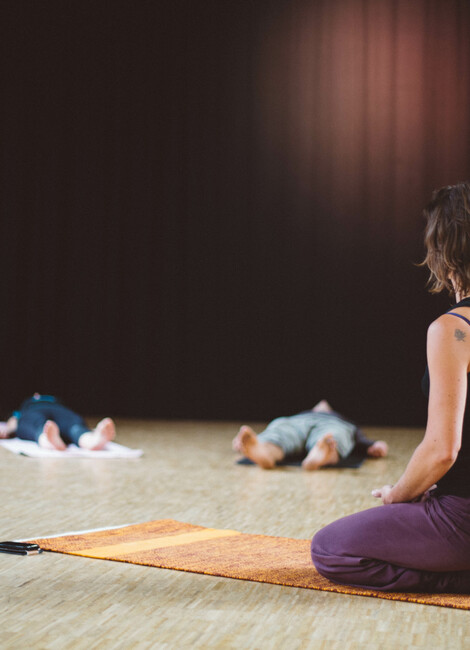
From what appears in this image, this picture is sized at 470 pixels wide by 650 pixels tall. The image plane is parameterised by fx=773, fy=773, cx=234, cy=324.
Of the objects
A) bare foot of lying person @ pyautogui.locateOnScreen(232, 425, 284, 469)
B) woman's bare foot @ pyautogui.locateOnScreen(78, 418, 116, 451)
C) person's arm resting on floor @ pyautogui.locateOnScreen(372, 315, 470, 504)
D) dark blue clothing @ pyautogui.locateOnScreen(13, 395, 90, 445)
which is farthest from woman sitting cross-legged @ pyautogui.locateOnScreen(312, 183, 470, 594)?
dark blue clothing @ pyautogui.locateOnScreen(13, 395, 90, 445)

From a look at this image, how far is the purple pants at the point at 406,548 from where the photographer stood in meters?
1.29

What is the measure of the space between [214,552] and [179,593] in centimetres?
30

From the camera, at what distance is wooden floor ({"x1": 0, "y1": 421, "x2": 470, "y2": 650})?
1.10 m

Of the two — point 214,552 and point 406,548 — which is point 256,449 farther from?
point 406,548

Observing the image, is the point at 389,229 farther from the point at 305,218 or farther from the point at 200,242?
the point at 200,242

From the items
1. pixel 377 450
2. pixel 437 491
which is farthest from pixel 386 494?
pixel 377 450

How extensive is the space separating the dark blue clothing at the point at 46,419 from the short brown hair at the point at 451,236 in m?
2.40

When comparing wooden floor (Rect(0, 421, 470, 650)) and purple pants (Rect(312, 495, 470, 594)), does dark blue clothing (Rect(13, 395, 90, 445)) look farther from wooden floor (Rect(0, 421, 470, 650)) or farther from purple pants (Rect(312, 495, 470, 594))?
purple pants (Rect(312, 495, 470, 594))

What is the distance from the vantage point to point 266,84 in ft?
17.1

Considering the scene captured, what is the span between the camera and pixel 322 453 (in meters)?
2.86

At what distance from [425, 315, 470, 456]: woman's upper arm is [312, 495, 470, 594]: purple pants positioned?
0.40 feet

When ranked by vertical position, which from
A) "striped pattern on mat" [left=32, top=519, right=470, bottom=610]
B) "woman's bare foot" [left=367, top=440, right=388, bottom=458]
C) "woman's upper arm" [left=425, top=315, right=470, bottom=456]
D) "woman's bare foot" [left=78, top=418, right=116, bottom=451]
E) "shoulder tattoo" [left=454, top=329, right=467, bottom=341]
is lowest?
"woman's bare foot" [left=367, top=440, right=388, bottom=458]

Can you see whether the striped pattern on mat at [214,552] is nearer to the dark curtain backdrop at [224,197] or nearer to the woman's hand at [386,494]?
the woman's hand at [386,494]

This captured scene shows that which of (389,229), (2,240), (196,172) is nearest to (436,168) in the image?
(389,229)
